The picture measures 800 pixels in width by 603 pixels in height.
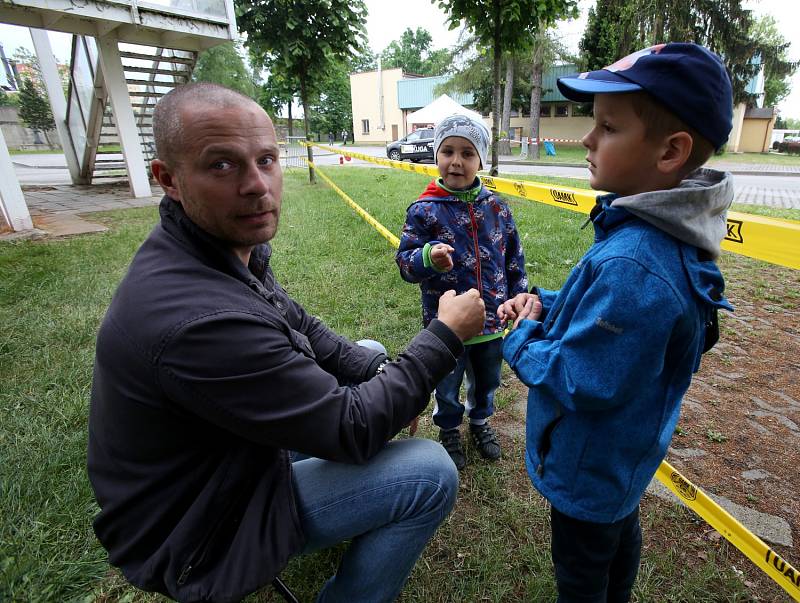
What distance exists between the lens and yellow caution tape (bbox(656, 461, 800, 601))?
1.56 m

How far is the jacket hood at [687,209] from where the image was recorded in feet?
3.36

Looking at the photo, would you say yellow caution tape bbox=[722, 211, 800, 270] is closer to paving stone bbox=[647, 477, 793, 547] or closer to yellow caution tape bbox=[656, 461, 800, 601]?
yellow caution tape bbox=[656, 461, 800, 601]

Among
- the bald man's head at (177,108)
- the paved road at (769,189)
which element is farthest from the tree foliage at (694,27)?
the bald man's head at (177,108)

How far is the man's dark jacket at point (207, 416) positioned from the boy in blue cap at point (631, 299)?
0.40 m

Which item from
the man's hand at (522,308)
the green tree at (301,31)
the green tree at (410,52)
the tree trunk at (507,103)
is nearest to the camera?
the man's hand at (522,308)

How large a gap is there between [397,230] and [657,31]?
1436 cm

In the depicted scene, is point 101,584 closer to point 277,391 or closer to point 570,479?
point 277,391

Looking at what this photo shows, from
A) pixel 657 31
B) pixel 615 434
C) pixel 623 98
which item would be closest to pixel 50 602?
pixel 615 434

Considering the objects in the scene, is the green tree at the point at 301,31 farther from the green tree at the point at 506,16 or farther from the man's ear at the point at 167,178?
the man's ear at the point at 167,178

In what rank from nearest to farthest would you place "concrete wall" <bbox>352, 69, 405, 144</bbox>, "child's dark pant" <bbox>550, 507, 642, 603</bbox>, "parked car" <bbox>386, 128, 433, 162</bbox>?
"child's dark pant" <bbox>550, 507, 642, 603</bbox> < "parked car" <bbox>386, 128, 433, 162</bbox> < "concrete wall" <bbox>352, 69, 405, 144</bbox>

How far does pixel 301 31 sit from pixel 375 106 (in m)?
38.2

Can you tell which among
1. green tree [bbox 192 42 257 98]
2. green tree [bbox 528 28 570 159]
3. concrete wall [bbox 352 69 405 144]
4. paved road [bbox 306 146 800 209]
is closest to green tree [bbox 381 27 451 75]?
concrete wall [bbox 352 69 405 144]

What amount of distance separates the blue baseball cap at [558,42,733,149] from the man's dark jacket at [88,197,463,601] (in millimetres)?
828

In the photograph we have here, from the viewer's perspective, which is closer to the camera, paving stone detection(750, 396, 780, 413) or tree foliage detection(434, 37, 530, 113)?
paving stone detection(750, 396, 780, 413)
